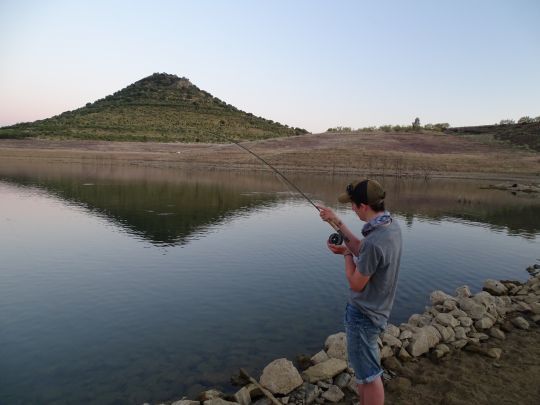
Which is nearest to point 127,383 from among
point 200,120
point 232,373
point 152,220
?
point 232,373

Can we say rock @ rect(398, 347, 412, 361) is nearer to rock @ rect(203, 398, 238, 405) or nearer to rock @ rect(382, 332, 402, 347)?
rock @ rect(382, 332, 402, 347)

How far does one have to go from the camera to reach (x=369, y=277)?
4.68 meters

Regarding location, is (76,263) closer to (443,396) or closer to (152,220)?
(152,220)

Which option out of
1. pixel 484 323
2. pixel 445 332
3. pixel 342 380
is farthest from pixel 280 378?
pixel 484 323

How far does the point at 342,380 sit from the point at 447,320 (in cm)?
369

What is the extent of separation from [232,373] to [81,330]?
3.77 meters

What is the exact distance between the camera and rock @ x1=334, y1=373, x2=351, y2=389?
23.8 ft

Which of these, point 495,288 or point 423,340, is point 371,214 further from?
point 495,288

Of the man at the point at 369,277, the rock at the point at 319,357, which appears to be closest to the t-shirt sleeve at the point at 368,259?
the man at the point at 369,277

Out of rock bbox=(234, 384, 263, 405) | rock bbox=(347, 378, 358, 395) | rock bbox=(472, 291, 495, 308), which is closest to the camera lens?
rock bbox=(234, 384, 263, 405)

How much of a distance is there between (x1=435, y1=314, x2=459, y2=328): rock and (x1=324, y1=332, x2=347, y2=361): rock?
269cm

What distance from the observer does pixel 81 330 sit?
9367 mm

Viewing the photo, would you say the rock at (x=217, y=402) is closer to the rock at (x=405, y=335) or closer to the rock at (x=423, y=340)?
the rock at (x=423, y=340)

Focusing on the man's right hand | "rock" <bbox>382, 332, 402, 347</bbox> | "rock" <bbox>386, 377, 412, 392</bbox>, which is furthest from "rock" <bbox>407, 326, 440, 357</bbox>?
the man's right hand
